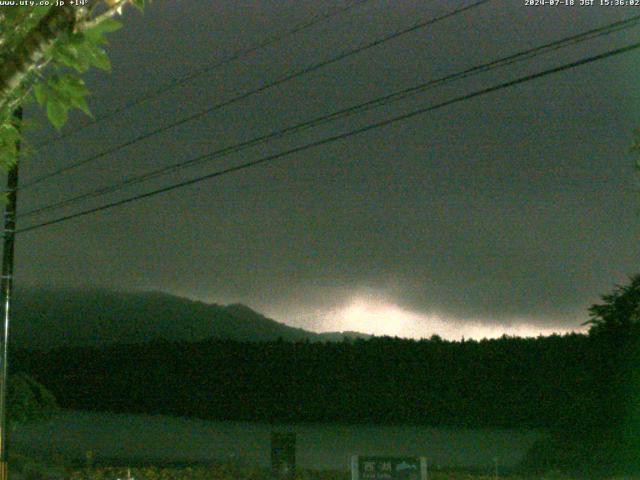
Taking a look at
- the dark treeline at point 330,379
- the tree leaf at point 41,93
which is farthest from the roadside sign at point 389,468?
the dark treeline at point 330,379

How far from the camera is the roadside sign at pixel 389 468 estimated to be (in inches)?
514

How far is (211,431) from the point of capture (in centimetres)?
3819

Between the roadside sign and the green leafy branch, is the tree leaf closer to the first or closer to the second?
the green leafy branch

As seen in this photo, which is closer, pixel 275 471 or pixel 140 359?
pixel 275 471

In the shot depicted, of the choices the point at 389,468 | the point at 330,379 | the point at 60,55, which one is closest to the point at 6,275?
the point at 389,468

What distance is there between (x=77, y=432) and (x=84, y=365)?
9.14m

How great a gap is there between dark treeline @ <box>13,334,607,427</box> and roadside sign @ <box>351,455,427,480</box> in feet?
40.4

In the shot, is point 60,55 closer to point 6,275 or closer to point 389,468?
point 389,468

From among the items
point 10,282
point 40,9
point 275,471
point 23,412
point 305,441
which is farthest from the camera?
point 305,441

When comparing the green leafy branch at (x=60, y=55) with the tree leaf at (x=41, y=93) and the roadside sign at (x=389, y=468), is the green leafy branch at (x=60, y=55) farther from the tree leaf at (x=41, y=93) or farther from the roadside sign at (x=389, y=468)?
the roadside sign at (x=389, y=468)

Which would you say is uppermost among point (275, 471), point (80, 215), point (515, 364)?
point (80, 215)

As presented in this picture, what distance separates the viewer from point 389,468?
43.3 ft

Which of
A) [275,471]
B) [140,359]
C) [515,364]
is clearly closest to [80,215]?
[275,471]

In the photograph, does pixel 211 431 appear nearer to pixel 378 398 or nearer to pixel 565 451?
pixel 378 398
